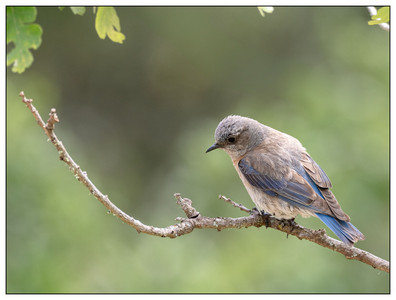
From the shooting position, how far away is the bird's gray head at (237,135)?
3.53 metres

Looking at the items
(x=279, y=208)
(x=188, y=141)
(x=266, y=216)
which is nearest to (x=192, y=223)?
(x=266, y=216)

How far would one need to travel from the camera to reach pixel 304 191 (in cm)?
321

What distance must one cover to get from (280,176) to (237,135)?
16.8 inches

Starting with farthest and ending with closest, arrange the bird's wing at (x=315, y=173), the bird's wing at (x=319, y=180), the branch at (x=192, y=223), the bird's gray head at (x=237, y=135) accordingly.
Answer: the bird's gray head at (x=237, y=135) → the bird's wing at (x=315, y=173) → the bird's wing at (x=319, y=180) → the branch at (x=192, y=223)

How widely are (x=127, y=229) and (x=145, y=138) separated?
259cm

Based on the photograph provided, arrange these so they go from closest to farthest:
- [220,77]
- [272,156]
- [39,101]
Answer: [272,156], [39,101], [220,77]

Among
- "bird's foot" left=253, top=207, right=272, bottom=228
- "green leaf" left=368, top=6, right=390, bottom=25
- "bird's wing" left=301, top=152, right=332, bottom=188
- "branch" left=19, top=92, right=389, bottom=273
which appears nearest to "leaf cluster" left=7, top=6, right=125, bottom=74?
"branch" left=19, top=92, right=389, bottom=273

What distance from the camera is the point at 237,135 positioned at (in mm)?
3549

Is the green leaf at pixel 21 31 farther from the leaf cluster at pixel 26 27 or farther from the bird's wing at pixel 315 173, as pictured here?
the bird's wing at pixel 315 173

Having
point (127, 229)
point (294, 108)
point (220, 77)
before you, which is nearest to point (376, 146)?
point (294, 108)

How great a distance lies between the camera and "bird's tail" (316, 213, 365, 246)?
2.90 meters

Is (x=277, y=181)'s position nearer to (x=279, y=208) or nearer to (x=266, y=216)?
(x=279, y=208)

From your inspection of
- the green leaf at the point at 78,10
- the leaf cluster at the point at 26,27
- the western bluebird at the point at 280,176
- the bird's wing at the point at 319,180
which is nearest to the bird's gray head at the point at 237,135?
the western bluebird at the point at 280,176
